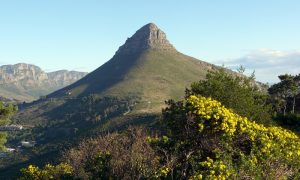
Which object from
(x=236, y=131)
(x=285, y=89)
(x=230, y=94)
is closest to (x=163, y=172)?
(x=236, y=131)

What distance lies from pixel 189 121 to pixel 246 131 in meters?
3.25

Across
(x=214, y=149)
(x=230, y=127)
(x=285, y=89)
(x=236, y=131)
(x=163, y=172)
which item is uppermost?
(x=285, y=89)

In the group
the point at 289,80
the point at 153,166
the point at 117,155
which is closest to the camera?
the point at 153,166

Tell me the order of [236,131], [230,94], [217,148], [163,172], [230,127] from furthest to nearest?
[230,94] < [236,131] < [230,127] < [217,148] < [163,172]

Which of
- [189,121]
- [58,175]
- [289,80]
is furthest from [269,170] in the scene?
[289,80]

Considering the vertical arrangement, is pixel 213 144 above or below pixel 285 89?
below

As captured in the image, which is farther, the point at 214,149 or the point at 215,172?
the point at 214,149

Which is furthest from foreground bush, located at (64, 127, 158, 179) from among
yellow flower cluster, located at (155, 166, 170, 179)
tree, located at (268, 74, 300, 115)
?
tree, located at (268, 74, 300, 115)

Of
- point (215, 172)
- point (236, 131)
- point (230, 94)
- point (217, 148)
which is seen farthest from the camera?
point (230, 94)

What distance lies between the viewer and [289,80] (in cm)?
8169

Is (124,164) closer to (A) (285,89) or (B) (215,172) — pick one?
(B) (215,172)

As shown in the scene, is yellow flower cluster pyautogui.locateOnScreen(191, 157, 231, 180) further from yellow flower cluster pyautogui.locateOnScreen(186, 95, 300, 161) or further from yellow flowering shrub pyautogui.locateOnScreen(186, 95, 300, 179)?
yellow flower cluster pyautogui.locateOnScreen(186, 95, 300, 161)

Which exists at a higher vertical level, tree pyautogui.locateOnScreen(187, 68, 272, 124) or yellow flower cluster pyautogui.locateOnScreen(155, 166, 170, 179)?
tree pyautogui.locateOnScreen(187, 68, 272, 124)

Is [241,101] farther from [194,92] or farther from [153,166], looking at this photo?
[153,166]
